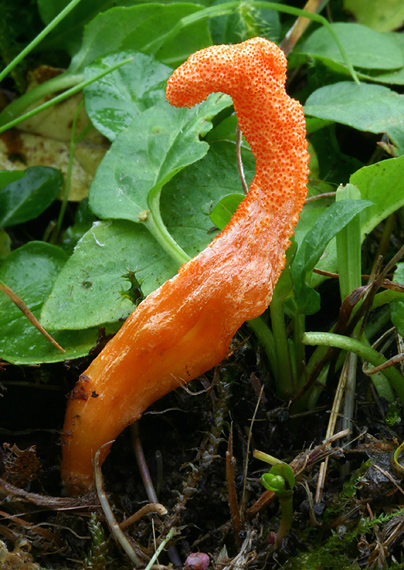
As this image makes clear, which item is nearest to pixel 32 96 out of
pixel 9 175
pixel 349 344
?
pixel 9 175

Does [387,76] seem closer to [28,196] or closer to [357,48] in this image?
[357,48]

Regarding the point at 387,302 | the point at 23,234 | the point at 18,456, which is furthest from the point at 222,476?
the point at 23,234

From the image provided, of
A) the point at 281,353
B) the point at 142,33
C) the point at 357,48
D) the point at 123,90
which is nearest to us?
the point at 281,353

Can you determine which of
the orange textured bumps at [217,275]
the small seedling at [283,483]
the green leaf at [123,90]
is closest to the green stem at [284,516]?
the small seedling at [283,483]

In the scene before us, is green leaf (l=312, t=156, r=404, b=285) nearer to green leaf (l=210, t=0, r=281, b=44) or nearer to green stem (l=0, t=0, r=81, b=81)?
green leaf (l=210, t=0, r=281, b=44)

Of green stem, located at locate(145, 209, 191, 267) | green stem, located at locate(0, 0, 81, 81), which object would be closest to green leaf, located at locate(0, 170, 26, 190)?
green stem, located at locate(0, 0, 81, 81)

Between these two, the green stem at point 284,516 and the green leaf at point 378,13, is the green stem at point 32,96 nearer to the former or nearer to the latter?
the green leaf at point 378,13
